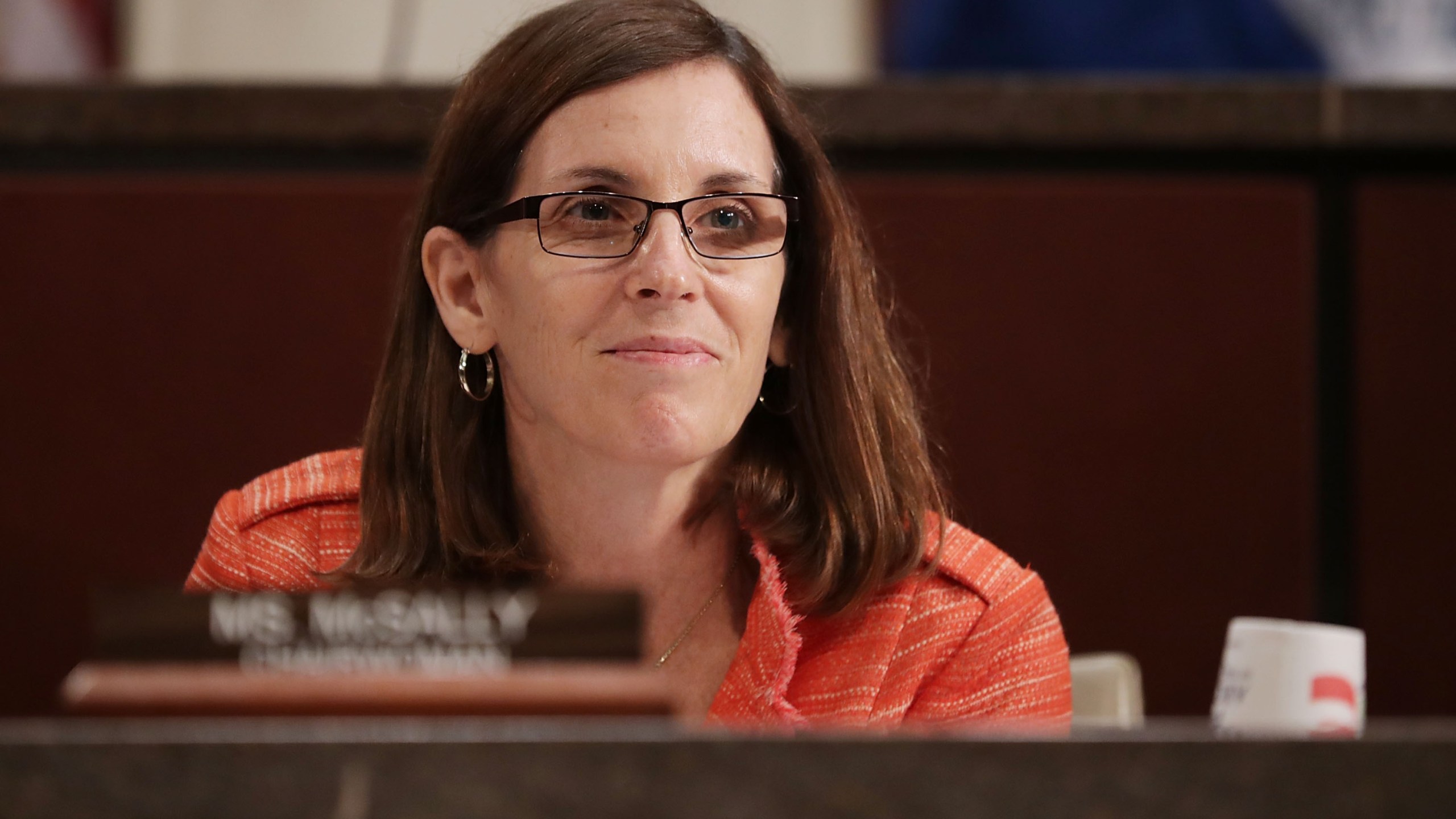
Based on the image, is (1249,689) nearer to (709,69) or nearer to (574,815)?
(709,69)

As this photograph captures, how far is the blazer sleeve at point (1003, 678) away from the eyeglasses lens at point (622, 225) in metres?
0.44

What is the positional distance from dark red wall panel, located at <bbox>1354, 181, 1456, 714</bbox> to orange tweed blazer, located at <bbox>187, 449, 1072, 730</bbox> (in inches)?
37.6

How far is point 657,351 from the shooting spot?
1.31 m

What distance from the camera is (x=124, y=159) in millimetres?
2156

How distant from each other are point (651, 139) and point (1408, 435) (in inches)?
55.1

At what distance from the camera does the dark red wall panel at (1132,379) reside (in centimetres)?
214

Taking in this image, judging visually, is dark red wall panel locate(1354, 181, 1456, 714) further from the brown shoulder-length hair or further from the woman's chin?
the woman's chin

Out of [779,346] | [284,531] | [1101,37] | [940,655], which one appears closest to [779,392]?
[779,346]

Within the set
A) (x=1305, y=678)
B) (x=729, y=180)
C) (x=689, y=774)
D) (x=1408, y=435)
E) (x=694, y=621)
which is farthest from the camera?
(x=1408, y=435)

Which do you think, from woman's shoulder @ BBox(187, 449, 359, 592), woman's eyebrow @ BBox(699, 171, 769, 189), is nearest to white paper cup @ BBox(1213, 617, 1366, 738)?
woman's eyebrow @ BBox(699, 171, 769, 189)

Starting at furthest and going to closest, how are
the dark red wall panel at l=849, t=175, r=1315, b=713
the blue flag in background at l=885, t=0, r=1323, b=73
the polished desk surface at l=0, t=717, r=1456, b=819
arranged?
the blue flag in background at l=885, t=0, r=1323, b=73 < the dark red wall panel at l=849, t=175, r=1315, b=713 < the polished desk surface at l=0, t=717, r=1456, b=819

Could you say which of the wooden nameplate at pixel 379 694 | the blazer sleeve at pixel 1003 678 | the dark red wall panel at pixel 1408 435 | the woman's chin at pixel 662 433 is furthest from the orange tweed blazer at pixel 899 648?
the dark red wall panel at pixel 1408 435

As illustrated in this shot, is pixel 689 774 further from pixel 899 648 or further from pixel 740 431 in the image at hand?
pixel 740 431

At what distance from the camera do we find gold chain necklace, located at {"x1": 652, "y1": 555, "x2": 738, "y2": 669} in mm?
1451
